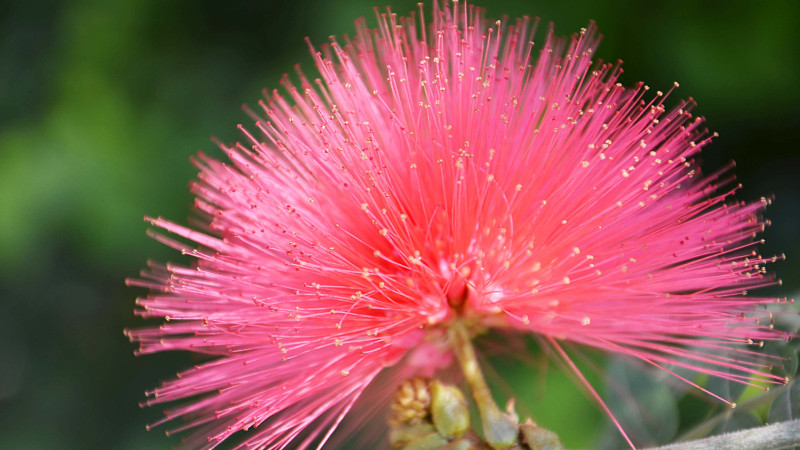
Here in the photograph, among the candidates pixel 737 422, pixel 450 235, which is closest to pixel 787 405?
pixel 737 422

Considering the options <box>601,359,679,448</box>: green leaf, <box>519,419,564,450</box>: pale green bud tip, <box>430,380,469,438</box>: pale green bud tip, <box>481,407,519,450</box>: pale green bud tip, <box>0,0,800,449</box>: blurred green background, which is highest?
<box>0,0,800,449</box>: blurred green background

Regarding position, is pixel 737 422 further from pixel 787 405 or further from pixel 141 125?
pixel 141 125

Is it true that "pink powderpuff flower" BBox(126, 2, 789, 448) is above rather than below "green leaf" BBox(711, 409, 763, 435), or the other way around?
above

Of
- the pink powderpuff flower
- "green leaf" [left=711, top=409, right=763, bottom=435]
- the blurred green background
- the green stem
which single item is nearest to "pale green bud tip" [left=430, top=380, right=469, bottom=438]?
the green stem

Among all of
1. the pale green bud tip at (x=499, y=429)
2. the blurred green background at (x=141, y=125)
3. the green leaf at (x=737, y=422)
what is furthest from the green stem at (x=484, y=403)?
the blurred green background at (x=141, y=125)

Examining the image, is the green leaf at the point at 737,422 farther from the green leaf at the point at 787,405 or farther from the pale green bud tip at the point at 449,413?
the pale green bud tip at the point at 449,413

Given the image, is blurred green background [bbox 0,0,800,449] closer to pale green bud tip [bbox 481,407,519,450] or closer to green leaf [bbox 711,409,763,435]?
green leaf [bbox 711,409,763,435]
